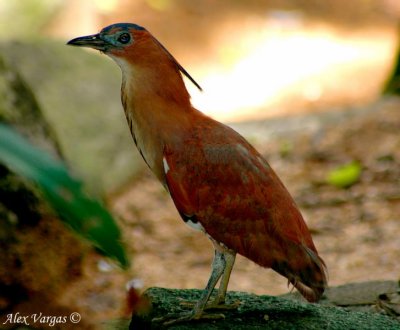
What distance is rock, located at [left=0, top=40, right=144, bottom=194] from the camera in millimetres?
8039

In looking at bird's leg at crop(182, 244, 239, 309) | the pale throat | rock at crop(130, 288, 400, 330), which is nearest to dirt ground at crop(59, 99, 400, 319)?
rock at crop(130, 288, 400, 330)

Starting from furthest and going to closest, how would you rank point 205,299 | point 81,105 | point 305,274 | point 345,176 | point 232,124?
point 232,124 → point 81,105 → point 345,176 → point 205,299 → point 305,274

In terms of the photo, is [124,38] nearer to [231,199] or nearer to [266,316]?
[231,199]

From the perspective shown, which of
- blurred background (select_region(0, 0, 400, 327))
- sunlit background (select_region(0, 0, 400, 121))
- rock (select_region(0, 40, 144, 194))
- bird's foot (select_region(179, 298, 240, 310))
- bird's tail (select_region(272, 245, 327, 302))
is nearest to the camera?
bird's tail (select_region(272, 245, 327, 302))

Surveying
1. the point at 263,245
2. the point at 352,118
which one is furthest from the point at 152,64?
the point at 352,118

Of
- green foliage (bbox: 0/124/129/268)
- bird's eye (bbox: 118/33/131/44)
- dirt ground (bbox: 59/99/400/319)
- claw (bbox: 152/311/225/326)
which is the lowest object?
green foliage (bbox: 0/124/129/268)

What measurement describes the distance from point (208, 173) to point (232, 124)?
6.32 metres

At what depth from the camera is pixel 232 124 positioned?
32.3 feet

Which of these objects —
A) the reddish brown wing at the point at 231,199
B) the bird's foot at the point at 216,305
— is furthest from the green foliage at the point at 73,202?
the bird's foot at the point at 216,305

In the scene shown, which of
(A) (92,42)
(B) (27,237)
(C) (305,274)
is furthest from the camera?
(B) (27,237)

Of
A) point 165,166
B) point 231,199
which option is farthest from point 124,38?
point 231,199

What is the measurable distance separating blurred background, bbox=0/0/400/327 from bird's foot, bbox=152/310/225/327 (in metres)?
→ 0.66

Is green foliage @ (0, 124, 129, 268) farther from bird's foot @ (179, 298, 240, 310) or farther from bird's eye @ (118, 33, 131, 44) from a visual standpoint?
bird's foot @ (179, 298, 240, 310)

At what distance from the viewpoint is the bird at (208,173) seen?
139 inches
